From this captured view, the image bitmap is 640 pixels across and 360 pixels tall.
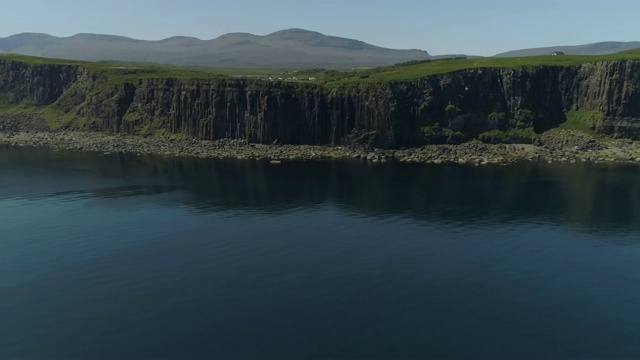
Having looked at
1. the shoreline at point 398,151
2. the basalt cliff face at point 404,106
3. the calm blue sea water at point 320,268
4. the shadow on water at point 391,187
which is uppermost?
the basalt cliff face at point 404,106

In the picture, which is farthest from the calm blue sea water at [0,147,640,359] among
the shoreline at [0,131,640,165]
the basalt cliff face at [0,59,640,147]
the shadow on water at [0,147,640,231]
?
the basalt cliff face at [0,59,640,147]

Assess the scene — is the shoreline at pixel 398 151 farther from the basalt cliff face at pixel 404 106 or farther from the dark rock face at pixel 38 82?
the dark rock face at pixel 38 82

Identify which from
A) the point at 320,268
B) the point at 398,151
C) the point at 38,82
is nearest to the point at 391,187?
the point at 398,151

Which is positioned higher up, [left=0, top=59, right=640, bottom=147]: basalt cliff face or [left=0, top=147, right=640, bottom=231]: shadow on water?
[left=0, top=59, right=640, bottom=147]: basalt cliff face

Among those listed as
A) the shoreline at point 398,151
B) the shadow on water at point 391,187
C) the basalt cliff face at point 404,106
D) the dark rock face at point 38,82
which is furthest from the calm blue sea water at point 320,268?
the dark rock face at point 38,82

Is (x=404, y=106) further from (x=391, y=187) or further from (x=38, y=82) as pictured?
(x=38, y=82)

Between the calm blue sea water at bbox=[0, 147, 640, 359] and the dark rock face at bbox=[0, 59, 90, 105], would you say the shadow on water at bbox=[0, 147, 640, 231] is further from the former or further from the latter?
the dark rock face at bbox=[0, 59, 90, 105]
